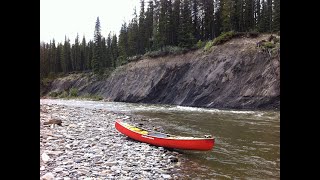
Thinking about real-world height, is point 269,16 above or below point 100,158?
above

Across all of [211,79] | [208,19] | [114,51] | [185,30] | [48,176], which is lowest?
[48,176]

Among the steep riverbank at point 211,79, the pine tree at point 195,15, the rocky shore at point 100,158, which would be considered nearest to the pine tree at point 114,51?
the steep riverbank at point 211,79

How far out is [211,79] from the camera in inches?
1527

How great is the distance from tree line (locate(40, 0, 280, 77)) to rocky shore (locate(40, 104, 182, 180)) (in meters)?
32.5


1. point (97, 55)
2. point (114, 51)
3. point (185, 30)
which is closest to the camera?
point (185, 30)

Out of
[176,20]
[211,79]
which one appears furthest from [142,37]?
[211,79]

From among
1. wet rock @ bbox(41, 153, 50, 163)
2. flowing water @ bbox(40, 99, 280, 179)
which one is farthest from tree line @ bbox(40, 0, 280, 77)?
wet rock @ bbox(41, 153, 50, 163)

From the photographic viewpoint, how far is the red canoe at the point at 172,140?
10.8 metres

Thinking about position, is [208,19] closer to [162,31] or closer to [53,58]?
[162,31]

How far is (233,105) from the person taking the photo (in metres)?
33.0

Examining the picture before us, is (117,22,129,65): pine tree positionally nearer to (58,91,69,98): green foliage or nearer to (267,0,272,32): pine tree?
(58,91,69,98): green foliage

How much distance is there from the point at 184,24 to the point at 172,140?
46109 mm

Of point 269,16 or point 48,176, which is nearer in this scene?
point 48,176
